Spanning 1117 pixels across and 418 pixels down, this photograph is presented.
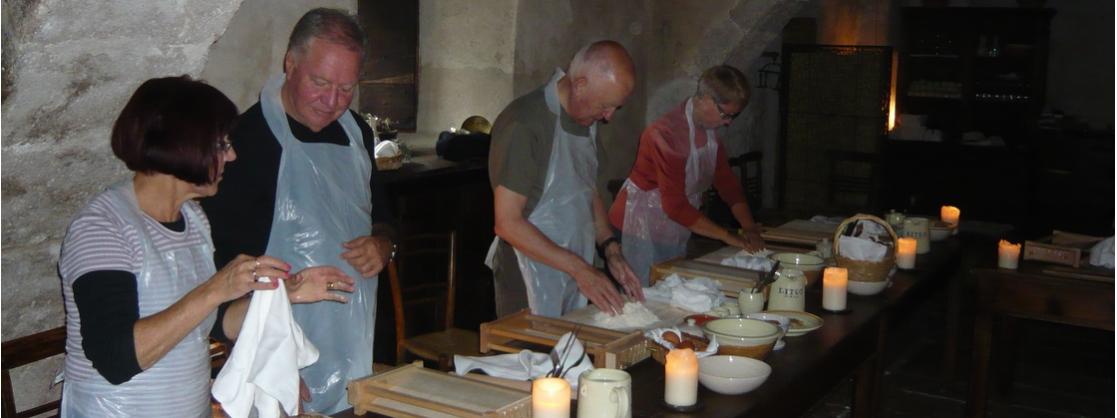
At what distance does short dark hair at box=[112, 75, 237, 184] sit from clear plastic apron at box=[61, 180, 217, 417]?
11cm

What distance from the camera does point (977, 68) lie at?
9938 millimetres

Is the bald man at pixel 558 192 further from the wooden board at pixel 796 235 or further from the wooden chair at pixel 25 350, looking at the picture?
the wooden chair at pixel 25 350

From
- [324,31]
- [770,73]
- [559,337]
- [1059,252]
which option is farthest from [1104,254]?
[770,73]

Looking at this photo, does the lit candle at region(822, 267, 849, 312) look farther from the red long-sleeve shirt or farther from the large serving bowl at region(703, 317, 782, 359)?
the red long-sleeve shirt

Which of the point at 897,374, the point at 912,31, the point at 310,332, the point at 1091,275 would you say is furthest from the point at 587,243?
the point at 912,31

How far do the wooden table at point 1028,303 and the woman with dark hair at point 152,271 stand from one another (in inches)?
117

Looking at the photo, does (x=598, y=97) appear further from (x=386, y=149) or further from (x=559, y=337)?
(x=386, y=149)

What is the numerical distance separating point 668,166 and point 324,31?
6.79 ft

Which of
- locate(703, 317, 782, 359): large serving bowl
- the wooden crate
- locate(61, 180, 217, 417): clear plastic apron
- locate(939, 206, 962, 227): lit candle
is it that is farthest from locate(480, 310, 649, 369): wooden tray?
locate(939, 206, 962, 227): lit candle

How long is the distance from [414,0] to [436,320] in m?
1.65

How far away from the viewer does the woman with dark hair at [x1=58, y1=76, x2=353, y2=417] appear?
205 cm

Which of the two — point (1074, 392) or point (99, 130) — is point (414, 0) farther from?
point (1074, 392)

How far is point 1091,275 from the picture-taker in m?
4.17

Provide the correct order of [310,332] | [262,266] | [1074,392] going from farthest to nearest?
1. [1074,392]
2. [310,332]
3. [262,266]
